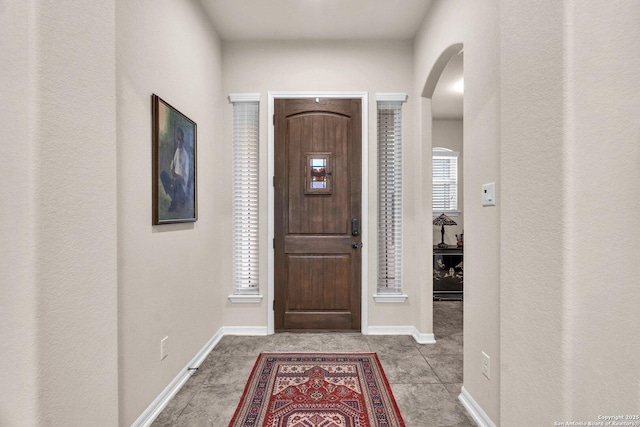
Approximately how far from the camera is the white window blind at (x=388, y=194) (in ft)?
10.1

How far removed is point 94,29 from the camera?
1114 millimetres

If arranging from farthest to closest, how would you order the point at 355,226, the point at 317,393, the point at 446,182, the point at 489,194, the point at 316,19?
the point at 446,182 → the point at 355,226 → the point at 316,19 → the point at 317,393 → the point at 489,194

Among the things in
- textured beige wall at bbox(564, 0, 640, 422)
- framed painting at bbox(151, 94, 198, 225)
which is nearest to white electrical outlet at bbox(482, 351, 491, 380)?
textured beige wall at bbox(564, 0, 640, 422)

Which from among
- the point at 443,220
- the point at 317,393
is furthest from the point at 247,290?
the point at 443,220

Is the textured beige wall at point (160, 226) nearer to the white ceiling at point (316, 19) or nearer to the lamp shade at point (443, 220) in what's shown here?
the white ceiling at point (316, 19)

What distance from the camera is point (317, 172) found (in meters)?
3.04

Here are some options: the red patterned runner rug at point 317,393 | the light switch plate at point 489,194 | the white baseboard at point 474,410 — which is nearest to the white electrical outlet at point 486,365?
the white baseboard at point 474,410

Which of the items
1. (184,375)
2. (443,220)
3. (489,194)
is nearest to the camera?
(489,194)

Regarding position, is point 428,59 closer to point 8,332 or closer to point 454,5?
point 454,5

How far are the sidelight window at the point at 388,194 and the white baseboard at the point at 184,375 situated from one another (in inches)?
55.0

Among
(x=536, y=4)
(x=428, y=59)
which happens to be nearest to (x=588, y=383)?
(x=536, y=4)

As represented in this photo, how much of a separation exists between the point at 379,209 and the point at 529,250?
6.35 ft

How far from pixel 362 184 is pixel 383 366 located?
1.66 metres

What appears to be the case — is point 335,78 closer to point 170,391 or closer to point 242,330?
point 242,330
